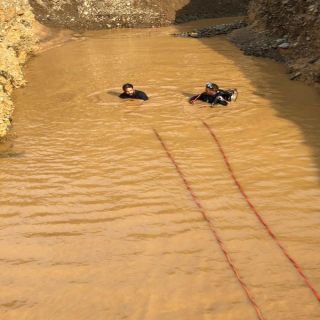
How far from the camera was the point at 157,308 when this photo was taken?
4254 millimetres

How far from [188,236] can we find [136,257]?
78 centimetres

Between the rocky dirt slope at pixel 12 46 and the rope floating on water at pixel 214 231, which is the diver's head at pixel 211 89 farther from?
the rocky dirt slope at pixel 12 46

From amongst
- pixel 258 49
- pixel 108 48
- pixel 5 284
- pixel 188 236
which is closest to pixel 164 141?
pixel 188 236

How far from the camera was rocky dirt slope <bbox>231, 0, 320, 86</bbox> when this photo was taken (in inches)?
494

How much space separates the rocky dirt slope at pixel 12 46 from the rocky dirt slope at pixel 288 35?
824cm

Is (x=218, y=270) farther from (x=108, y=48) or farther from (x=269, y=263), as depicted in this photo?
(x=108, y=48)

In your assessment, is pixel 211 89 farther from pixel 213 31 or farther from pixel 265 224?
pixel 213 31

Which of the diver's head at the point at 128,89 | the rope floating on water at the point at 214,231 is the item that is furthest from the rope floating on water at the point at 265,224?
the diver's head at the point at 128,89

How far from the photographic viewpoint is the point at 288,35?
14836 millimetres

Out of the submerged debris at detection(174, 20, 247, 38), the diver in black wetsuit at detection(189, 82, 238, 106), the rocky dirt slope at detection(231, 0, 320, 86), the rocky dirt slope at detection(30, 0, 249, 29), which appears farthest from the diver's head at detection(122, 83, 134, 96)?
the rocky dirt slope at detection(30, 0, 249, 29)

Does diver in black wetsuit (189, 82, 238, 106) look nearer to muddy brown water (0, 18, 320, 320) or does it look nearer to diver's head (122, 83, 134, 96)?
muddy brown water (0, 18, 320, 320)

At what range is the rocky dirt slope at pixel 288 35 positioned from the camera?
12.6m

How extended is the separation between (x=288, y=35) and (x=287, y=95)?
197 inches

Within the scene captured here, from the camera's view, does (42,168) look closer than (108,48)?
Yes
